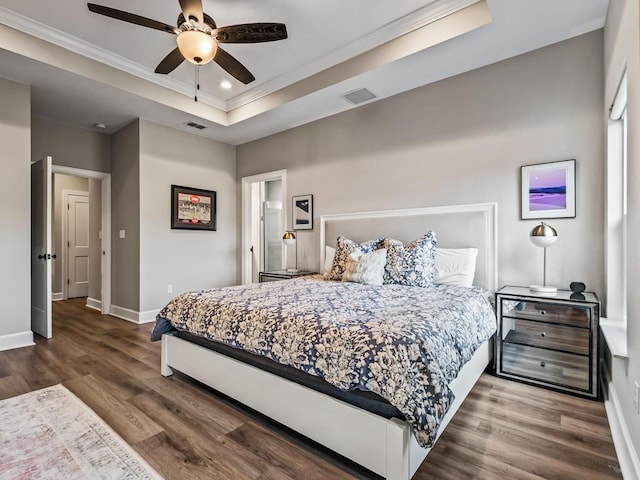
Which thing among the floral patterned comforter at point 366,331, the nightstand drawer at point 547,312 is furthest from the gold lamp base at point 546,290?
the floral patterned comforter at point 366,331

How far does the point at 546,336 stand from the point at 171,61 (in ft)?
12.2

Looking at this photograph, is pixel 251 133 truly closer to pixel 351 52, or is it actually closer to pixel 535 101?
pixel 351 52

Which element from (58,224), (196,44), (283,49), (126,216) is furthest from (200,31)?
(58,224)

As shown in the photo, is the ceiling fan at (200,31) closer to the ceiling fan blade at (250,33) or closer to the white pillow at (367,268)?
the ceiling fan blade at (250,33)

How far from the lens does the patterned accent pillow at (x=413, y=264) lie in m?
2.97

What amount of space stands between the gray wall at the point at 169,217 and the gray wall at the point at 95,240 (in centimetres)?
151

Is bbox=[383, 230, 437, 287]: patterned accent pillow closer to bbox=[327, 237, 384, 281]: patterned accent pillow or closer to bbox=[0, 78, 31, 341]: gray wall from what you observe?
bbox=[327, 237, 384, 281]: patterned accent pillow

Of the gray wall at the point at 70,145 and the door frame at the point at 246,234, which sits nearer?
the gray wall at the point at 70,145

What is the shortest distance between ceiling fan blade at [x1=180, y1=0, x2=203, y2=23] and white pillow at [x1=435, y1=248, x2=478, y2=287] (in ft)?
9.23

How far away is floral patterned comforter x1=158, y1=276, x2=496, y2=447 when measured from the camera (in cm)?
137

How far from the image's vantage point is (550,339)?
2.39 metres

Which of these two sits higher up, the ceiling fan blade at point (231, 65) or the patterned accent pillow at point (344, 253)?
the ceiling fan blade at point (231, 65)

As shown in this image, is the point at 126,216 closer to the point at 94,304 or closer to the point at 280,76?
the point at 94,304

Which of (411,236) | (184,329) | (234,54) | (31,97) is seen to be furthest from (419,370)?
(31,97)
